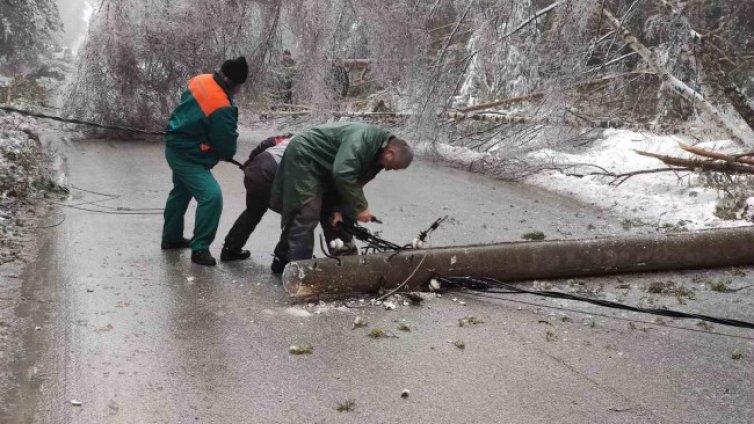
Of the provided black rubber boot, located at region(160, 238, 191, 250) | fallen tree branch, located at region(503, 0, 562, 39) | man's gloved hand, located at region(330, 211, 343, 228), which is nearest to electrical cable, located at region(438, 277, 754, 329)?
man's gloved hand, located at region(330, 211, 343, 228)

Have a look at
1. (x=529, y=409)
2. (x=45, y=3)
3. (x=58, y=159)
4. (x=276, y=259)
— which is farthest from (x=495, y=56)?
(x=45, y=3)

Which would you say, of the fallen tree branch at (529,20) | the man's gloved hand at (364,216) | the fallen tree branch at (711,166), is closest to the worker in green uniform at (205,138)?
the man's gloved hand at (364,216)

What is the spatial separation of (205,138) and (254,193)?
646mm

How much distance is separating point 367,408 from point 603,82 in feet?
32.8

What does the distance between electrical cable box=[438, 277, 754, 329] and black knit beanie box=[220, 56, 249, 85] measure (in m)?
2.32

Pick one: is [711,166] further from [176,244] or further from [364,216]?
[176,244]

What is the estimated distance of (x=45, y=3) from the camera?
27.5 meters

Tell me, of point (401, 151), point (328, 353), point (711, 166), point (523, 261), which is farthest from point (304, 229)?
point (711, 166)

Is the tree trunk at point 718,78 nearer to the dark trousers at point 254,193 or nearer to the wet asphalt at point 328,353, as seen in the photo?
the wet asphalt at point 328,353

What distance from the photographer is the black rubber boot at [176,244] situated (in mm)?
6742

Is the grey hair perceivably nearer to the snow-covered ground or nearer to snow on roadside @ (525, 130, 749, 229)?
the snow-covered ground

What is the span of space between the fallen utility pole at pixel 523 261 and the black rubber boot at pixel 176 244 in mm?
1954

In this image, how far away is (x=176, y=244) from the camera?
6.78 m

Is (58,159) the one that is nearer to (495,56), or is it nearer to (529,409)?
(495,56)
